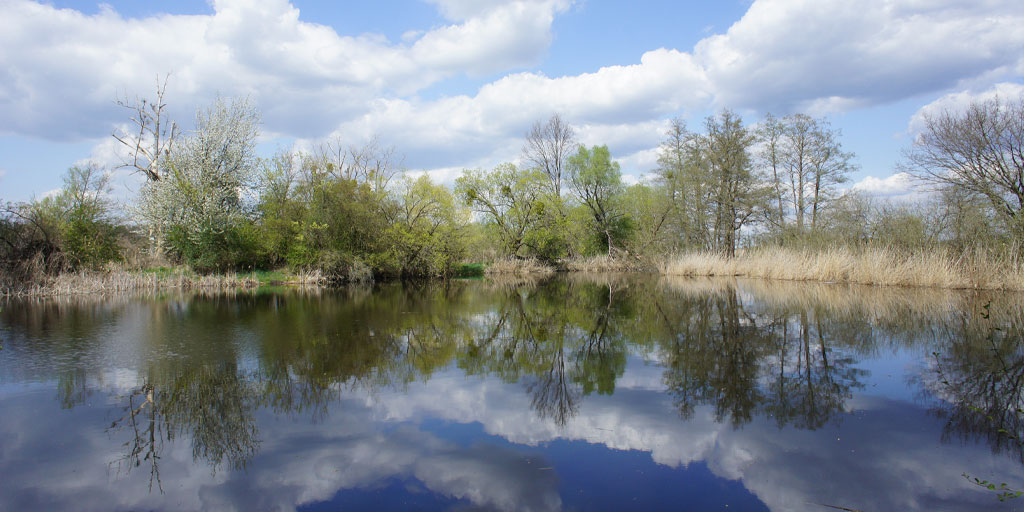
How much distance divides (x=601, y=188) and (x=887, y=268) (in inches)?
820

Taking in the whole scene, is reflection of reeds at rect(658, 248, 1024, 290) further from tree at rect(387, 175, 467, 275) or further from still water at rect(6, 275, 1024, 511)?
tree at rect(387, 175, 467, 275)

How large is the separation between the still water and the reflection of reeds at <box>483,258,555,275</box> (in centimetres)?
2260

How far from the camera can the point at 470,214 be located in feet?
98.7

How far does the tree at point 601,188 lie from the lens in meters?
35.8

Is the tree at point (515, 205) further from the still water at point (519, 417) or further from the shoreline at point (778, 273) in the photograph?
the still water at point (519, 417)

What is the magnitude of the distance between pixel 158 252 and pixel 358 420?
26179 millimetres

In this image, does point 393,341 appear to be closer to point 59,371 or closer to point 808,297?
point 59,371

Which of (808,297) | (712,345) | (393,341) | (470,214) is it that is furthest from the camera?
(470,214)

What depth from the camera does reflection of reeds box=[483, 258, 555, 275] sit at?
3341cm

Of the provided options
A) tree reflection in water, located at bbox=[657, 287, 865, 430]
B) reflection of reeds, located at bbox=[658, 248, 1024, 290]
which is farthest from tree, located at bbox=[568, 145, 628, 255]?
tree reflection in water, located at bbox=[657, 287, 865, 430]

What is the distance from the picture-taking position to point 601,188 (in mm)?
36750

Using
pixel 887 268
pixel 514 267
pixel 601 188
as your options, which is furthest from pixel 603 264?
pixel 887 268

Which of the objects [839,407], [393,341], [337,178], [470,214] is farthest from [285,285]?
[839,407]

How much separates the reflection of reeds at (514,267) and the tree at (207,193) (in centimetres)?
1464
